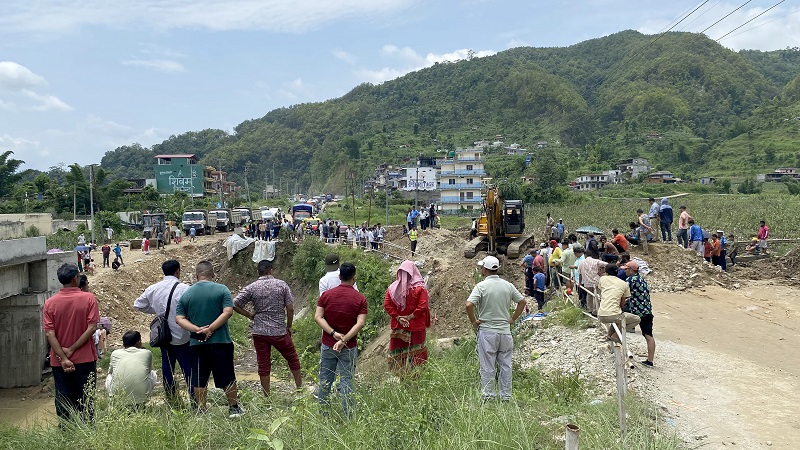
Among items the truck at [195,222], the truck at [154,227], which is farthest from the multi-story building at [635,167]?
the truck at [154,227]

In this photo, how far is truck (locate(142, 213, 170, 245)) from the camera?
34903 mm

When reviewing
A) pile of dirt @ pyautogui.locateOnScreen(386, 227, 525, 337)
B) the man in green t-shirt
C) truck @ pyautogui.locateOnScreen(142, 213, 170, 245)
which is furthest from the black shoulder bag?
truck @ pyautogui.locateOnScreen(142, 213, 170, 245)

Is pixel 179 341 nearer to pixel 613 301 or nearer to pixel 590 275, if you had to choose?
pixel 613 301

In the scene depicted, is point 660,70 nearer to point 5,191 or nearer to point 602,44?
point 602,44

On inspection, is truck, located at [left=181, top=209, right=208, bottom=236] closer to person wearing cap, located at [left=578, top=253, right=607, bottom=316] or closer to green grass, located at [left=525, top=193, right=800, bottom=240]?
green grass, located at [left=525, top=193, right=800, bottom=240]

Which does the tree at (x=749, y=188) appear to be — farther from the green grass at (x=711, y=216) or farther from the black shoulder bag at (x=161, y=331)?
the black shoulder bag at (x=161, y=331)

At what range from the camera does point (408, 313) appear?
6.42 meters

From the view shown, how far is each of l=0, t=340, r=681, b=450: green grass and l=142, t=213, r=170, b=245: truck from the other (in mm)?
31072

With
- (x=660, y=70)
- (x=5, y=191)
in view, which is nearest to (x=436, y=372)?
(x=5, y=191)

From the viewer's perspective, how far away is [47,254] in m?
15.2

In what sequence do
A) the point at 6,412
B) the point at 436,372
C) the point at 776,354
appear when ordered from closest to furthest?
1. the point at 436,372
2. the point at 776,354
3. the point at 6,412

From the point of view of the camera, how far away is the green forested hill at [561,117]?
305ft

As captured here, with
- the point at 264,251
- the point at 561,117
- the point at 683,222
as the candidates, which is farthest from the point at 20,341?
the point at 561,117

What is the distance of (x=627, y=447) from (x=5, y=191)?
62545 mm
